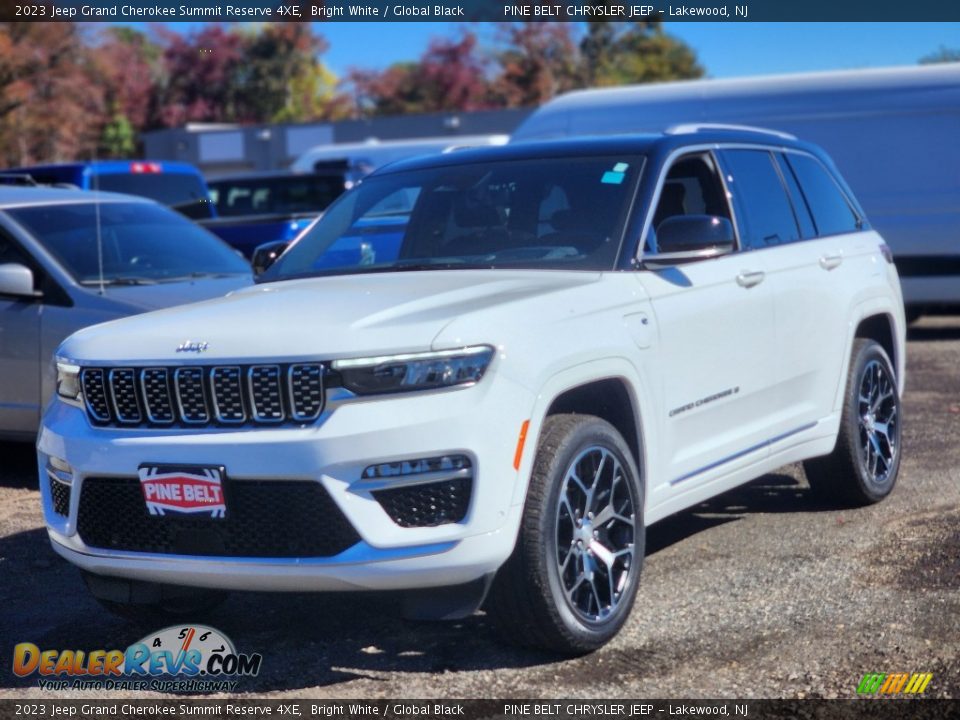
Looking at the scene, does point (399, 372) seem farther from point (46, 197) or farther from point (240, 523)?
point (46, 197)

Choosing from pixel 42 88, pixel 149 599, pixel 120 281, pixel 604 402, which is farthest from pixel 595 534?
pixel 42 88

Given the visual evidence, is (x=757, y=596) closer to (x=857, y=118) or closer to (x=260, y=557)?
(x=260, y=557)

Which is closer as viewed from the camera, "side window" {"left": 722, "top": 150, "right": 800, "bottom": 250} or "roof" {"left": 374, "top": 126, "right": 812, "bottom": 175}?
"roof" {"left": 374, "top": 126, "right": 812, "bottom": 175}

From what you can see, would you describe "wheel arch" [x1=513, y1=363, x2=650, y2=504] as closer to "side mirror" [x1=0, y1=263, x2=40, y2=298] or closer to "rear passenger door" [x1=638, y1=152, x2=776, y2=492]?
"rear passenger door" [x1=638, y1=152, x2=776, y2=492]

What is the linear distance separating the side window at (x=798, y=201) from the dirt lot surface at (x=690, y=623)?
1346mm

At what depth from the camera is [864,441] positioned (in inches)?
263

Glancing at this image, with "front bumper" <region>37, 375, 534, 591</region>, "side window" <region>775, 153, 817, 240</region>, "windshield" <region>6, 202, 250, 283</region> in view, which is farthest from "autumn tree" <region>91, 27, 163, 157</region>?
"front bumper" <region>37, 375, 534, 591</region>

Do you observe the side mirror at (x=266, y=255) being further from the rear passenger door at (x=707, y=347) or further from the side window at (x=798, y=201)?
the side window at (x=798, y=201)

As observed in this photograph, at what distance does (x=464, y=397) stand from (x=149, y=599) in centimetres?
135

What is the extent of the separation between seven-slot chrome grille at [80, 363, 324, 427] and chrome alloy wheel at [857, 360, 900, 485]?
3.39m

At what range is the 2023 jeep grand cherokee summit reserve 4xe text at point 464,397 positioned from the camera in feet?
13.3

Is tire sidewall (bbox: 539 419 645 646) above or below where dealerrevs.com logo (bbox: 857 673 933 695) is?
above

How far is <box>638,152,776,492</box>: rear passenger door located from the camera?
5.08 metres

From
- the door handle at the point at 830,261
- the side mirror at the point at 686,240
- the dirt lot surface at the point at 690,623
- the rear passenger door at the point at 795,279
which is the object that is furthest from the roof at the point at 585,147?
the dirt lot surface at the point at 690,623
